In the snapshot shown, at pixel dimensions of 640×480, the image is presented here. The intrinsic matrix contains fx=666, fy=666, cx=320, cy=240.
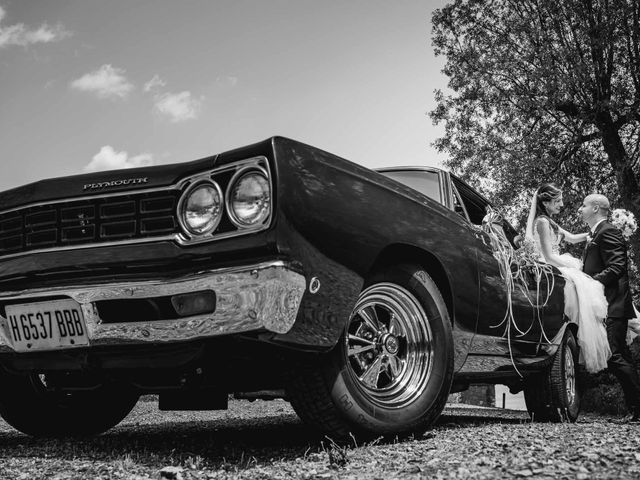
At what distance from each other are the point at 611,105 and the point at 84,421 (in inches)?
537

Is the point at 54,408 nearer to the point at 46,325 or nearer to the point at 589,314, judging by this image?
the point at 46,325

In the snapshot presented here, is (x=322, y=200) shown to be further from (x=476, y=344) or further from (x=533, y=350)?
(x=533, y=350)

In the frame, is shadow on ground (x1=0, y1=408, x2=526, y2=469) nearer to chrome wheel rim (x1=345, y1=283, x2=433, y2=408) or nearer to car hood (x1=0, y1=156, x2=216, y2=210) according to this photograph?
chrome wheel rim (x1=345, y1=283, x2=433, y2=408)

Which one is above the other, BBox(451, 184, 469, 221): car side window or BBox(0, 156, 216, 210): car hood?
BBox(451, 184, 469, 221): car side window

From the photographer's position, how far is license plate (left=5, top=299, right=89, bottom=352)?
2.77m

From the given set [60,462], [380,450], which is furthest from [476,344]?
[60,462]

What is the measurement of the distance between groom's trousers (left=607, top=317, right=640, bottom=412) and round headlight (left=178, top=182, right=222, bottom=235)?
4.10 m

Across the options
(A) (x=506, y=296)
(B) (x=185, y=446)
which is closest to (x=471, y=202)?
(A) (x=506, y=296)

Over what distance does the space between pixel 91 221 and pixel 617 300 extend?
14.6 feet

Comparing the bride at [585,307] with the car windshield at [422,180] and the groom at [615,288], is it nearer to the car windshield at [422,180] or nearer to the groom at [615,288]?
the groom at [615,288]

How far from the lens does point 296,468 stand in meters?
2.45

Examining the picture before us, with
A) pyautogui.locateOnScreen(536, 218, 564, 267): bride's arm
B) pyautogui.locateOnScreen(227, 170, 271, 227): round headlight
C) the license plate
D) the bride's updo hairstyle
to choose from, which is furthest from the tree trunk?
the license plate

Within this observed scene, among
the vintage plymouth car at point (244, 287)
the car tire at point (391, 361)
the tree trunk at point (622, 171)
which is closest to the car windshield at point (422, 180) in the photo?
the vintage plymouth car at point (244, 287)

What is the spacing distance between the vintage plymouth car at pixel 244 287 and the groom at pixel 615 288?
2578 millimetres
